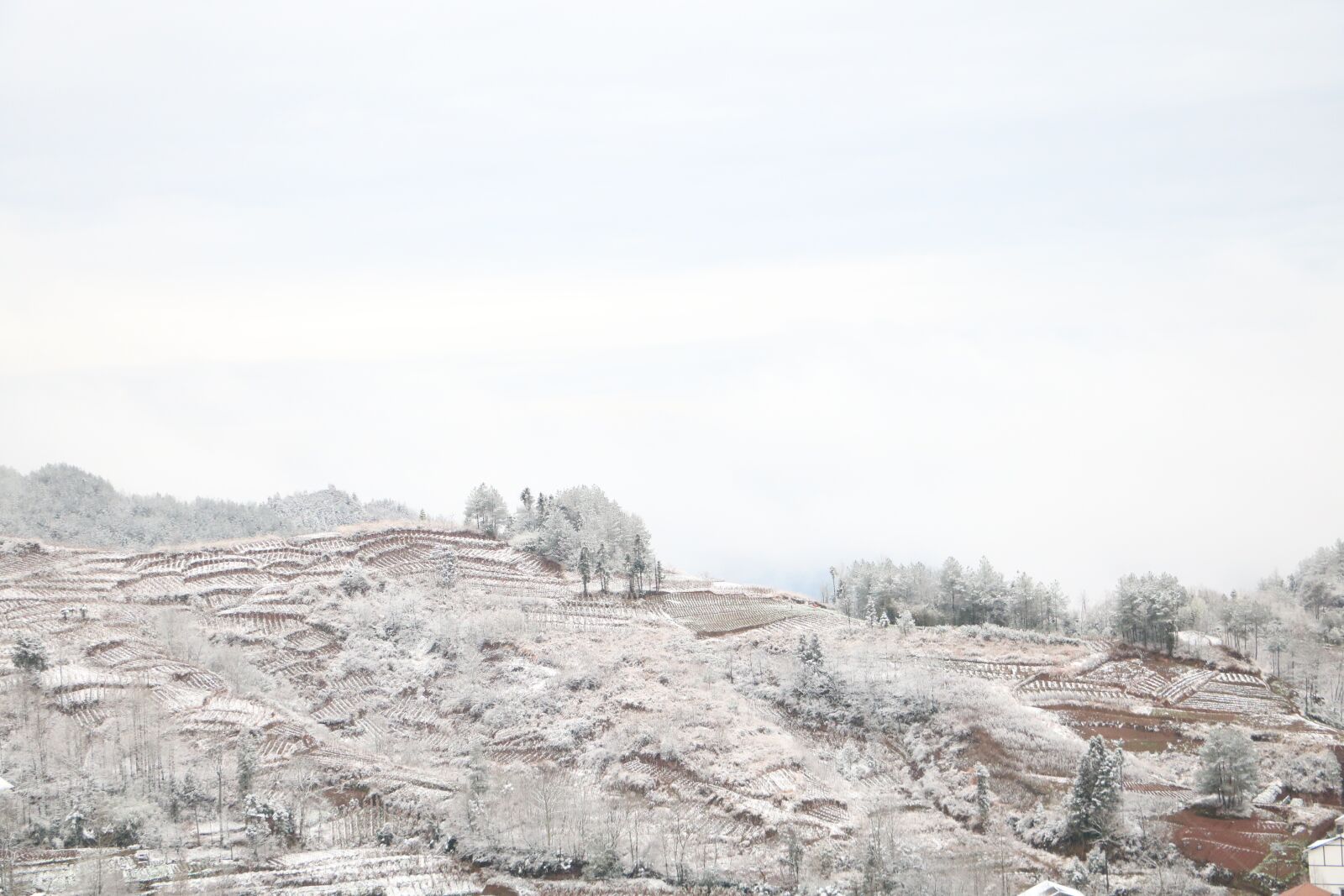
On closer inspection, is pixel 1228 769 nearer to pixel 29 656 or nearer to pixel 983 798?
pixel 983 798

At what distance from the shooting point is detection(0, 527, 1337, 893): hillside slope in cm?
6531

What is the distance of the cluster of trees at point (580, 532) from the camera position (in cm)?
11875

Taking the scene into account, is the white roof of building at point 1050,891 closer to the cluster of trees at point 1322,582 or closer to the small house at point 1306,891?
the small house at point 1306,891

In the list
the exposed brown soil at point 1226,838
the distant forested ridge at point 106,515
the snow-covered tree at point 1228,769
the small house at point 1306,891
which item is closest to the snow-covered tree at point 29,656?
the distant forested ridge at point 106,515

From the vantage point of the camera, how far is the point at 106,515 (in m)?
153

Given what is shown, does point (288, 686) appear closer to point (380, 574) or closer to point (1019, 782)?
point (380, 574)

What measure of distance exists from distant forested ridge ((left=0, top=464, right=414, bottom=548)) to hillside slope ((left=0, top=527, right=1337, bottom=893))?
35.6m

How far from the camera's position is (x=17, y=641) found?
3319 inches

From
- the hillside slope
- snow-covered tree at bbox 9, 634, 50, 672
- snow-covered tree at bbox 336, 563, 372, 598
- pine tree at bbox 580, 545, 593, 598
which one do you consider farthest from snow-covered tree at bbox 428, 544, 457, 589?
snow-covered tree at bbox 9, 634, 50, 672

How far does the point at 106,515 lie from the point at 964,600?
113774mm

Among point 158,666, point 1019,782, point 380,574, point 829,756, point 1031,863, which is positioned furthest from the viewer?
point 380,574

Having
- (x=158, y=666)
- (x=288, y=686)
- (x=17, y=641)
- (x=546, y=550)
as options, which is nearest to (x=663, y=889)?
(x=288, y=686)

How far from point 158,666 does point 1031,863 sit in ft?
215

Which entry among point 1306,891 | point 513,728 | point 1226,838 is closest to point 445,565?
point 513,728
